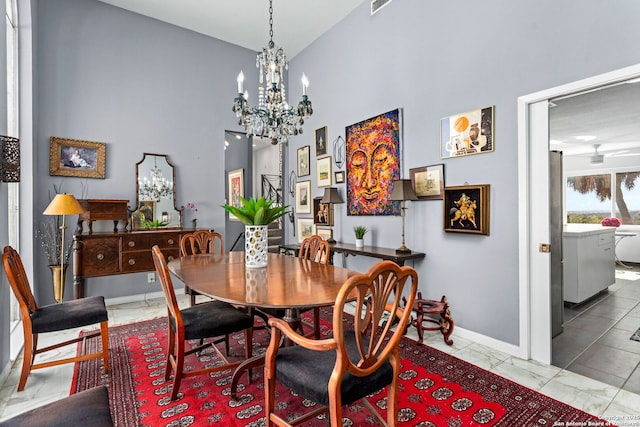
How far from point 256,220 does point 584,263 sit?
406cm

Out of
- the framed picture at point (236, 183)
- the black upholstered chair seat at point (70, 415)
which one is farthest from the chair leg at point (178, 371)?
the framed picture at point (236, 183)

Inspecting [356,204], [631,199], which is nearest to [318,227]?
[356,204]

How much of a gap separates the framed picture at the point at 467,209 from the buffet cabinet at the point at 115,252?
3.31 meters

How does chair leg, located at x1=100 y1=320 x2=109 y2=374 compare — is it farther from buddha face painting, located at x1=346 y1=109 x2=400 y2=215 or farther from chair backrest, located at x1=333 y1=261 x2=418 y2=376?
buddha face painting, located at x1=346 y1=109 x2=400 y2=215

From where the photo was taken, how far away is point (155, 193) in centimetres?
444

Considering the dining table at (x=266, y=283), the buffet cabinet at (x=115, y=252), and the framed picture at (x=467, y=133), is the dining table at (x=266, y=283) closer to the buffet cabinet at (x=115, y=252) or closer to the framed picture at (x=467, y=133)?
the buffet cabinet at (x=115, y=252)

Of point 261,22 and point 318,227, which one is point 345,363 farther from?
point 261,22

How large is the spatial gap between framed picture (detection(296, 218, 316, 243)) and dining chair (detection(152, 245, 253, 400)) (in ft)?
8.97

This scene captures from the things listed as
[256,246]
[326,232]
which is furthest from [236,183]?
[256,246]

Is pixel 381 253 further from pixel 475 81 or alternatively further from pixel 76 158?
pixel 76 158

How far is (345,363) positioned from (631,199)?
8.62 metres

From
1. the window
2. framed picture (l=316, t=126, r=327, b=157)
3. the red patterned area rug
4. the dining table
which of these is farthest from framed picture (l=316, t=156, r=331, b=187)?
the window

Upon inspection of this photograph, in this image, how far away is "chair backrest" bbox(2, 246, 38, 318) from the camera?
79.4 inches

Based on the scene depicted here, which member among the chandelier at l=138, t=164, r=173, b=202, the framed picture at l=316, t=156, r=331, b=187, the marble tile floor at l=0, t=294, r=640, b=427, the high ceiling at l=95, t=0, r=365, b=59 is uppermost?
the high ceiling at l=95, t=0, r=365, b=59
